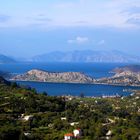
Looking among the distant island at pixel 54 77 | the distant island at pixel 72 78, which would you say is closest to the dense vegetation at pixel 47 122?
the distant island at pixel 72 78

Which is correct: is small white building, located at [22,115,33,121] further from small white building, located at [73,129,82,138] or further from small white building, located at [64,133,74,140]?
small white building, located at [64,133,74,140]

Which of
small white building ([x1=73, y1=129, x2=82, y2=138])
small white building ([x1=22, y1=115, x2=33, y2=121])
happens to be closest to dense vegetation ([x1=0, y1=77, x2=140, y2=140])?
small white building ([x1=22, y1=115, x2=33, y2=121])

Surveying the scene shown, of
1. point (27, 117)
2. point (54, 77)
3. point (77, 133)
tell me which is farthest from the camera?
point (54, 77)

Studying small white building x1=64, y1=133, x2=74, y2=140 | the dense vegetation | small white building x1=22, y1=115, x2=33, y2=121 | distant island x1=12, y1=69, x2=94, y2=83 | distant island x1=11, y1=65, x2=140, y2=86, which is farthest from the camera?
distant island x1=12, y1=69, x2=94, y2=83

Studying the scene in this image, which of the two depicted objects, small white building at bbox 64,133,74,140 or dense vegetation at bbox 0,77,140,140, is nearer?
small white building at bbox 64,133,74,140

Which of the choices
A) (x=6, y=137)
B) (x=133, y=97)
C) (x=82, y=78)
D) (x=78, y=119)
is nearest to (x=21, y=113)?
(x=78, y=119)

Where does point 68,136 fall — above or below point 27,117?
below

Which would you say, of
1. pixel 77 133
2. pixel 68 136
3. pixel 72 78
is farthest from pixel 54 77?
pixel 68 136

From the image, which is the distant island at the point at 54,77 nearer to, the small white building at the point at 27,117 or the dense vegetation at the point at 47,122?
the dense vegetation at the point at 47,122

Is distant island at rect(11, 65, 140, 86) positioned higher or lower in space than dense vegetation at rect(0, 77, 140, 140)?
higher

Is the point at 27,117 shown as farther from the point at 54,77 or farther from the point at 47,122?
the point at 54,77

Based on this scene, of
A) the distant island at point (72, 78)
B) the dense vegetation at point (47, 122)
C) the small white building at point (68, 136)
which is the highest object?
the distant island at point (72, 78)
